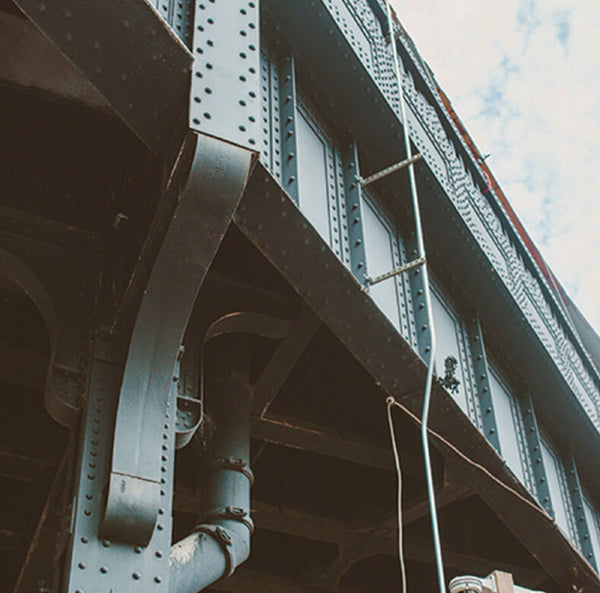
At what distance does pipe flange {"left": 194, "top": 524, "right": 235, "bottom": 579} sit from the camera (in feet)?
24.8

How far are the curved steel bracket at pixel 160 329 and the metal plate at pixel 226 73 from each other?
0.51ft

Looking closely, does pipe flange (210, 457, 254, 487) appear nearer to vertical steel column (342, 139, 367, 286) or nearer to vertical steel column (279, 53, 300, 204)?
vertical steel column (342, 139, 367, 286)

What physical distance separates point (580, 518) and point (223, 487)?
21.3ft

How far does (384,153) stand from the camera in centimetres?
1005

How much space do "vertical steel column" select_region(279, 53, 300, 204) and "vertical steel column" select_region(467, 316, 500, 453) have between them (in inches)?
155

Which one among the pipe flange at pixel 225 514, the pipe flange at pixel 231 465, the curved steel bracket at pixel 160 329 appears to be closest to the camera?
the curved steel bracket at pixel 160 329

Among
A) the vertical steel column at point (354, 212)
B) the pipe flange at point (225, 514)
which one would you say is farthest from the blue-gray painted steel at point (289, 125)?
the pipe flange at point (225, 514)

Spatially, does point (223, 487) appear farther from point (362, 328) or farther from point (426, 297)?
point (426, 297)

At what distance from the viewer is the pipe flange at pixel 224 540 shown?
7570 mm

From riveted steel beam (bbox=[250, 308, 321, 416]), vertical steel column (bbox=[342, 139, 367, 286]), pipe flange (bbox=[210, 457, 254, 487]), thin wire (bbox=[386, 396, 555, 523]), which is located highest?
vertical steel column (bbox=[342, 139, 367, 286])

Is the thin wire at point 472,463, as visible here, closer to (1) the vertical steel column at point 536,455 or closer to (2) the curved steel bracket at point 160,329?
(1) the vertical steel column at point 536,455

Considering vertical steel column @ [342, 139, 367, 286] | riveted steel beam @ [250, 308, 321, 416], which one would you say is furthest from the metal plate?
riveted steel beam @ [250, 308, 321, 416]

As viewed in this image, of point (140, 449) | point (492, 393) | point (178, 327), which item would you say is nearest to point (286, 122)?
point (178, 327)

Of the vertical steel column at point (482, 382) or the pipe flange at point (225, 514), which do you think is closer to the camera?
the pipe flange at point (225, 514)
